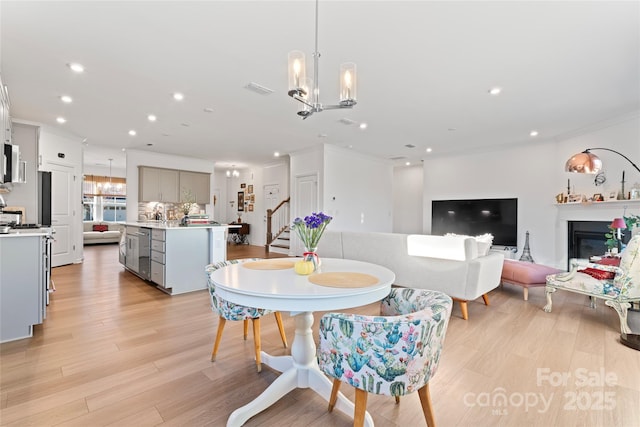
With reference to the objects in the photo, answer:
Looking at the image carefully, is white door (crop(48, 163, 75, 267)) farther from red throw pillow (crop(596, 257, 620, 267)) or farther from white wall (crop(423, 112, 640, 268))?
red throw pillow (crop(596, 257, 620, 267))

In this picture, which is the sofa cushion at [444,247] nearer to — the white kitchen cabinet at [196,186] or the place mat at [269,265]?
the place mat at [269,265]

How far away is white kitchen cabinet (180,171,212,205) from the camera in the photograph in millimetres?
8292

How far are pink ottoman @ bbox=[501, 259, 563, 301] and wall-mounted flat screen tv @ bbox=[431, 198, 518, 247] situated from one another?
2.84 m

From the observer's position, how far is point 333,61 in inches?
119

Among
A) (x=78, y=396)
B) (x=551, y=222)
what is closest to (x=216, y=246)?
(x=78, y=396)

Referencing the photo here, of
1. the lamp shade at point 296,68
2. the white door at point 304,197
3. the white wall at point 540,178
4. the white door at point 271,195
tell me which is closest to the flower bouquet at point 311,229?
the lamp shade at point 296,68

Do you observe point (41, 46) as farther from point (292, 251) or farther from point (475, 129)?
point (475, 129)

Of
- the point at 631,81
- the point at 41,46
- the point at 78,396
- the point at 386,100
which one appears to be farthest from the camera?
the point at 386,100

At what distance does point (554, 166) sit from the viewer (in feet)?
19.7

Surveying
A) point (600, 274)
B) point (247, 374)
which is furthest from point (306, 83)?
point (600, 274)

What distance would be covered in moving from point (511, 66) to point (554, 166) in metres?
4.06

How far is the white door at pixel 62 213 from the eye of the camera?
584cm

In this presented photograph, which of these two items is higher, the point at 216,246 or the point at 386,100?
the point at 386,100

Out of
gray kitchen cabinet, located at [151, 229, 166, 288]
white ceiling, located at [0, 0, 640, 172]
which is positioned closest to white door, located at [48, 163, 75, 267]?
white ceiling, located at [0, 0, 640, 172]
